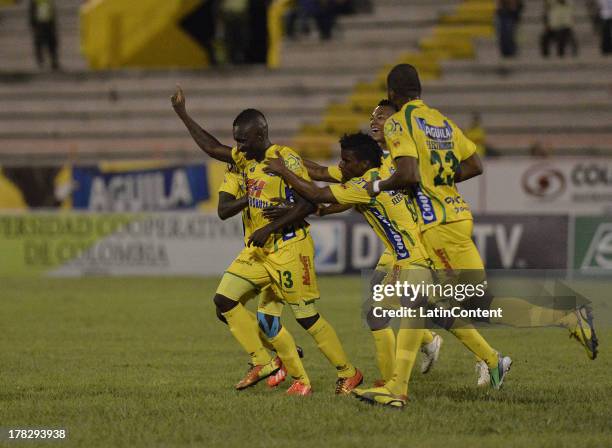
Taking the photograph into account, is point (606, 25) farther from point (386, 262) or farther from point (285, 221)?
point (285, 221)

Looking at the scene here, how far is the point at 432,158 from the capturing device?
27.5ft

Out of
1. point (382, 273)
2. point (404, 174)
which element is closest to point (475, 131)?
point (382, 273)

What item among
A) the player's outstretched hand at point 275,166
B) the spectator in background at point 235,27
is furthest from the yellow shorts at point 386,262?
the spectator in background at point 235,27

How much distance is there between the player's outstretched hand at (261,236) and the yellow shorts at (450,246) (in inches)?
46.3

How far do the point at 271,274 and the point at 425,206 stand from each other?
137cm

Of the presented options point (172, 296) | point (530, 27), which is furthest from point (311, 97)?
point (172, 296)

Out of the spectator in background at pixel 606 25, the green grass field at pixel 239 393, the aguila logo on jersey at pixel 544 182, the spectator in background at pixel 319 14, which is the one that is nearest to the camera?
the green grass field at pixel 239 393

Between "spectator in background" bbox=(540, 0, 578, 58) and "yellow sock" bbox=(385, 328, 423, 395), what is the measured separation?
16.8 metres

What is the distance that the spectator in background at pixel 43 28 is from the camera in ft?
88.7

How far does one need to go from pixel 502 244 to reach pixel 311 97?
7.74m

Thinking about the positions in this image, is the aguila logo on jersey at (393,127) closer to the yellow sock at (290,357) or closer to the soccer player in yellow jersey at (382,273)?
the soccer player in yellow jersey at (382,273)

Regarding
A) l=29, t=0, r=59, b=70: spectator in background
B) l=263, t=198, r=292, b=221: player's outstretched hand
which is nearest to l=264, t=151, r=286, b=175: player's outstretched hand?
l=263, t=198, r=292, b=221: player's outstretched hand

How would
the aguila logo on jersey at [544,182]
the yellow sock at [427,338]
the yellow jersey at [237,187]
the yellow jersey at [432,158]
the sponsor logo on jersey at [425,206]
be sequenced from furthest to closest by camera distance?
the aguila logo on jersey at [544,182], the yellow sock at [427,338], the yellow jersey at [237,187], the sponsor logo on jersey at [425,206], the yellow jersey at [432,158]

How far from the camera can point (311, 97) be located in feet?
86.0
